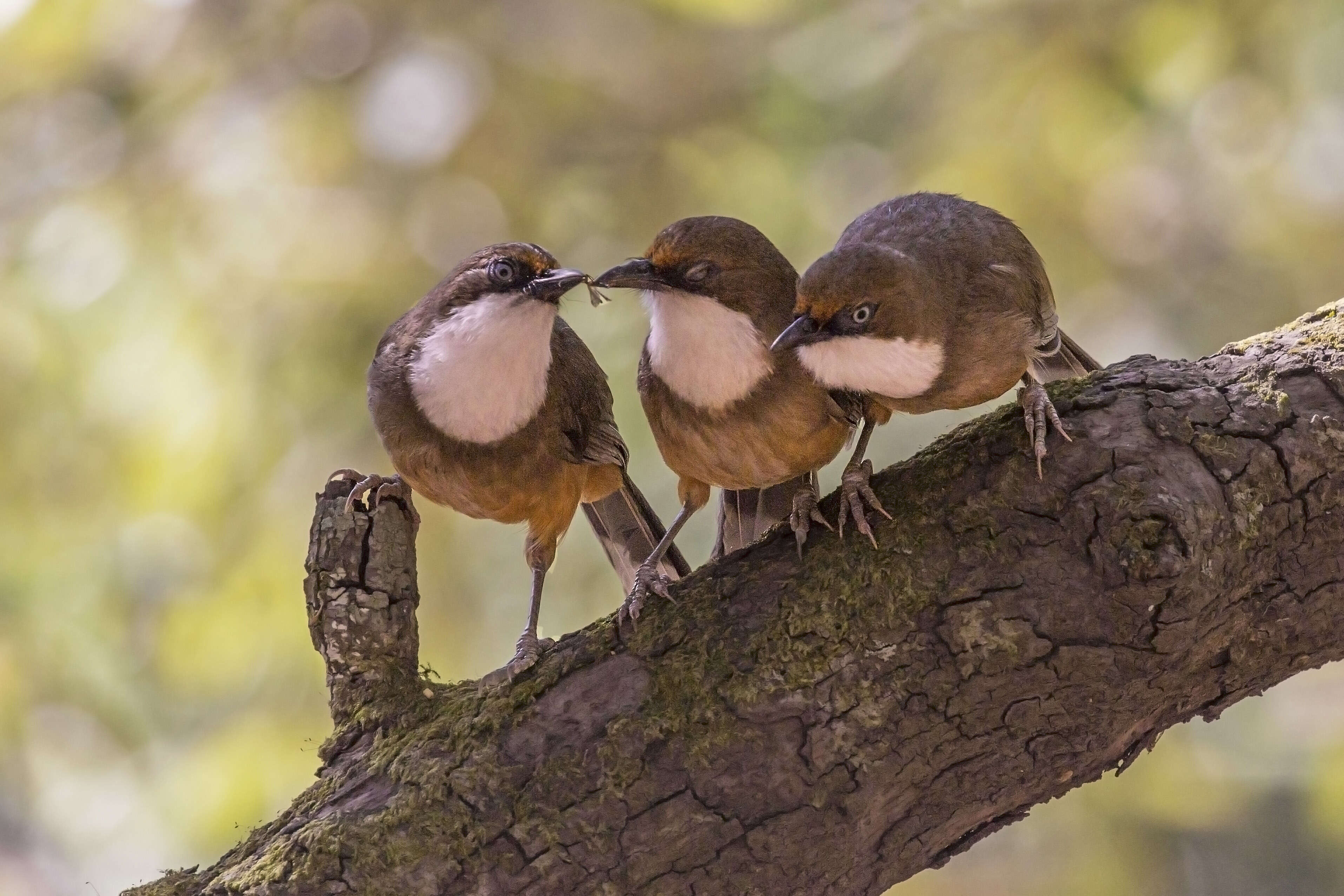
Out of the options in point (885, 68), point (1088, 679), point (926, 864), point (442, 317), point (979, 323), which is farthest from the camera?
point (885, 68)

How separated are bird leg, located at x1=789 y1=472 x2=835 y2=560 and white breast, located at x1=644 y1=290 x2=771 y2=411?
1.12 ft

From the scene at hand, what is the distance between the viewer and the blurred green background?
5.62 metres

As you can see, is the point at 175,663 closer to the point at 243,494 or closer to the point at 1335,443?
the point at 243,494

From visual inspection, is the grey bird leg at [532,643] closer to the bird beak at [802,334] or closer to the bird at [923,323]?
the bird at [923,323]

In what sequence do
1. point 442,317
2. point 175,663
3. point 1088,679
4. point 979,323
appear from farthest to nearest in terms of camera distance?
point 175,663
point 442,317
point 979,323
point 1088,679

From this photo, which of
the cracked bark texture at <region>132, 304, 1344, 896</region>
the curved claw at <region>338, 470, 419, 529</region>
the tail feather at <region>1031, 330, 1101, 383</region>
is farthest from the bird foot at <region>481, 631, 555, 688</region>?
the tail feather at <region>1031, 330, 1101, 383</region>

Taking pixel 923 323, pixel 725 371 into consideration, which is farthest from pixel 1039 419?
pixel 725 371

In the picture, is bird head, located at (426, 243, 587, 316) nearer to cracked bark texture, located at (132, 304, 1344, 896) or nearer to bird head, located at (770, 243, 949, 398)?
bird head, located at (770, 243, 949, 398)

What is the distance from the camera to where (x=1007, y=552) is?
113 inches

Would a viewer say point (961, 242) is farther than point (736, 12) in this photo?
No

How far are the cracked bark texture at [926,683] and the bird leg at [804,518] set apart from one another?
87 mm

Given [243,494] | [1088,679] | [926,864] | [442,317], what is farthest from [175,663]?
[1088,679]

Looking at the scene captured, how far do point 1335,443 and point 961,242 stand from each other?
1.05 meters

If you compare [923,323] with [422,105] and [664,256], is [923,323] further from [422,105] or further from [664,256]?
[422,105]
